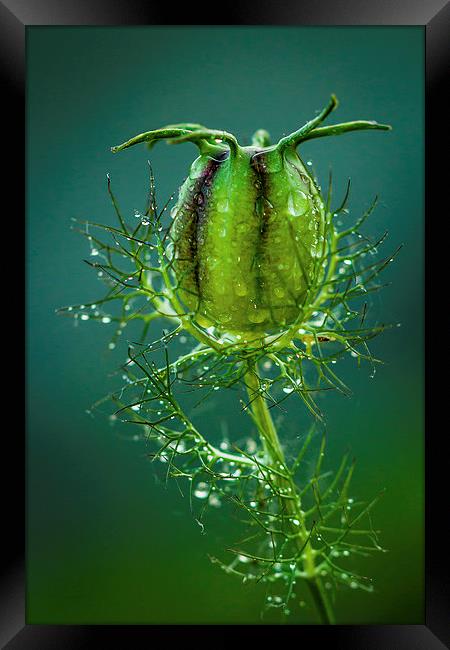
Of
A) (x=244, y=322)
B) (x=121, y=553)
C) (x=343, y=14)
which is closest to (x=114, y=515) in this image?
(x=121, y=553)

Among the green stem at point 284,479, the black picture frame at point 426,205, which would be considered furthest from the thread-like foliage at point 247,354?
the black picture frame at point 426,205

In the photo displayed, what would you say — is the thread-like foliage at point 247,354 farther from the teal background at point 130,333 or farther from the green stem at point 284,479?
the teal background at point 130,333

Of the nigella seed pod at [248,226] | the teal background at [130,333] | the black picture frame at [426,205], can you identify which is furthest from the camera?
the teal background at [130,333]

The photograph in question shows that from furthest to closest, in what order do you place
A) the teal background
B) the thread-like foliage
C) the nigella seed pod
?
the teal background, the thread-like foliage, the nigella seed pod

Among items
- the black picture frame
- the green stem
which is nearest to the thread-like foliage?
the green stem

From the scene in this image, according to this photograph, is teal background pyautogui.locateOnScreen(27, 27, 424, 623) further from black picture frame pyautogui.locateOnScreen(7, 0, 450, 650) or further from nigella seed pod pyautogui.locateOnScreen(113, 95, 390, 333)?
nigella seed pod pyautogui.locateOnScreen(113, 95, 390, 333)

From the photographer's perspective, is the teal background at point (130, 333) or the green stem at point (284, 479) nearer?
the green stem at point (284, 479)
